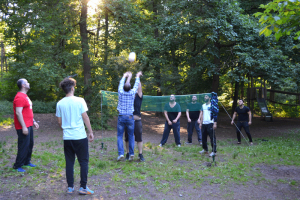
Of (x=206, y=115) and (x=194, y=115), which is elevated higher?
(x=206, y=115)

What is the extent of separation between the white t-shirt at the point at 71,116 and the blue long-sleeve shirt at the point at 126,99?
190cm

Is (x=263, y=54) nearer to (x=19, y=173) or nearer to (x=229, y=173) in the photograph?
(x=229, y=173)

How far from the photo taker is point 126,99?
5.84 meters

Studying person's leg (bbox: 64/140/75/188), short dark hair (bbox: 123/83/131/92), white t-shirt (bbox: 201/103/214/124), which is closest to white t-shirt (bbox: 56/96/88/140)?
person's leg (bbox: 64/140/75/188)

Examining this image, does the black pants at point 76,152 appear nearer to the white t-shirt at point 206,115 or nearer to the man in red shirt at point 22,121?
the man in red shirt at point 22,121

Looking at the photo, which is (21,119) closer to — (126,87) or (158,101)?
(126,87)

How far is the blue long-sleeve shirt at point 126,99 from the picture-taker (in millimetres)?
5820

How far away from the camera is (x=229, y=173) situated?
5566mm

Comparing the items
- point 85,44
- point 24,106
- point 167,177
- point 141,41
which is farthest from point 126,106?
point 85,44

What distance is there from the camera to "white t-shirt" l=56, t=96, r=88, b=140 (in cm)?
396

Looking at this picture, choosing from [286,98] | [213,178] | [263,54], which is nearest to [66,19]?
[263,54]

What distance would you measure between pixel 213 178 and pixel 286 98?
2308 cm

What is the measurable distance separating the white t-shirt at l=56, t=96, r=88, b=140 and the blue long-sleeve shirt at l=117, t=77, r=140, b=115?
1903 mm

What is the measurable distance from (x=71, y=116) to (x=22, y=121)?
66.7 inches
